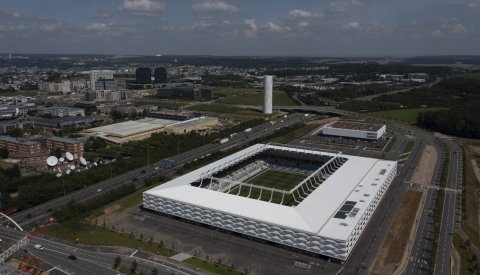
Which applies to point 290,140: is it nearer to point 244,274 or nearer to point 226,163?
point 226,163

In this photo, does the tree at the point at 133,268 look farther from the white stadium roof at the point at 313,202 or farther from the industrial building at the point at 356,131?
the industrial building at the point at 356,131

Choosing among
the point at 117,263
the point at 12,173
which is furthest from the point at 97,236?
the point at 12,173

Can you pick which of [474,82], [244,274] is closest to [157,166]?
[244,274]

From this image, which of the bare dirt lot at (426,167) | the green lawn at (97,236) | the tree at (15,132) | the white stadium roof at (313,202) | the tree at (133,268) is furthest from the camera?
the tree at (15,132)

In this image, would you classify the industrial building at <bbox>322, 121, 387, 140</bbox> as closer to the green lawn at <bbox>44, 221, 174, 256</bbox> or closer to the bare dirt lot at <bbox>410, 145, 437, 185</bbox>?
the bare dirt lot at <bbox>410, 145, 437, 185</bbox>

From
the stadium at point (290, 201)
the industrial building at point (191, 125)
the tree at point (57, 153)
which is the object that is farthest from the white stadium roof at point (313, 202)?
the industrial building at point (191, 125)

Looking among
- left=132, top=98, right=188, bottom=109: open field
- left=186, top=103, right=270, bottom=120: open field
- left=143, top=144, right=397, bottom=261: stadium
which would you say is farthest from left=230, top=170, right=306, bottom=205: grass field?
left=132, top=98, right=188, bottom=109: open field
